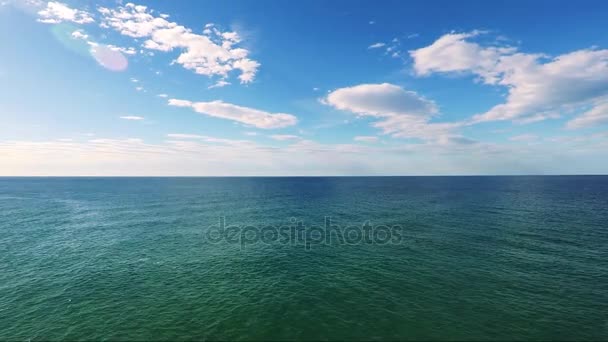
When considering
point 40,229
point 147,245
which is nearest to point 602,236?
point 147,245

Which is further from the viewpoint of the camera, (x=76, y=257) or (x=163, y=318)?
(x=76, y=257)

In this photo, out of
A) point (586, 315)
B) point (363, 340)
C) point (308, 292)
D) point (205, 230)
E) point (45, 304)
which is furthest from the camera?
point (205, 230)

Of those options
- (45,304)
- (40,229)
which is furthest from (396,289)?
(40,229)

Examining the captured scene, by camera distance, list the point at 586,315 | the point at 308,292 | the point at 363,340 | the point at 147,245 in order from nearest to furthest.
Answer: the point at 363,340, the point at 586,315, the point at 308,292, the point at 147,245

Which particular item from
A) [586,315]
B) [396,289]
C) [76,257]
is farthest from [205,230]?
[586,315]

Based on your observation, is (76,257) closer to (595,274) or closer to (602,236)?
(595,274)

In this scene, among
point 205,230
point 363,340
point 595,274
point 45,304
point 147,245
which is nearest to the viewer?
point 363,340

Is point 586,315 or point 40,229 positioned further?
point 40,229

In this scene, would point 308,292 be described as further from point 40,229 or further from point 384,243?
point 40,229

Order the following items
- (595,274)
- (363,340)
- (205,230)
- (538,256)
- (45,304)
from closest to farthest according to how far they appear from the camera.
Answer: (363,340) < (45,304) < (595,274) < (538,256) < (205,230)
